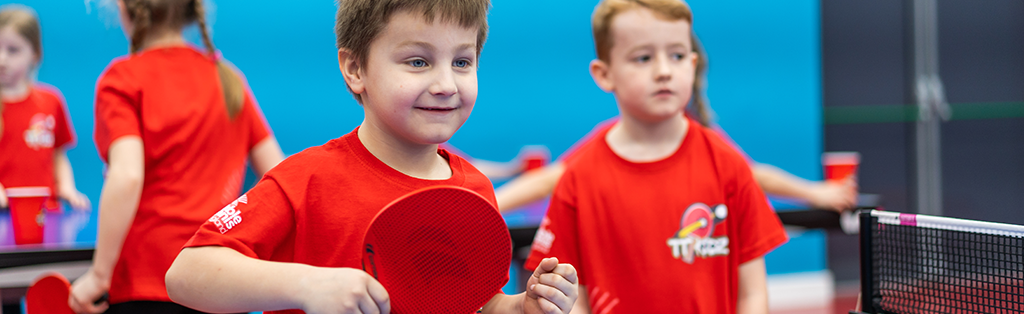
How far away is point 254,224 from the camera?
3.80 ft

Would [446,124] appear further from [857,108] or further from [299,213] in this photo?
[857,108]

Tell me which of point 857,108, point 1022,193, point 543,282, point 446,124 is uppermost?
point 446,124

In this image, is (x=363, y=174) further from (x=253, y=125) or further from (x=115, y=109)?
(x=253, y=125)

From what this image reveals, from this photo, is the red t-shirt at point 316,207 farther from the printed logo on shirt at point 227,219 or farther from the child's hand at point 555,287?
the child's hand at point 555,287

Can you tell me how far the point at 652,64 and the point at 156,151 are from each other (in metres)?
1.38

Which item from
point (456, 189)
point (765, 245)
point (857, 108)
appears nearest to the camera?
point (456, 189)

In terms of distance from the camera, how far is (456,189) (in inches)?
43.0

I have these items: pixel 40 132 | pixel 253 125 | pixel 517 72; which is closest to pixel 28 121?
pixel 40 132

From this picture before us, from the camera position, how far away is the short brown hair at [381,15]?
123 centimetres

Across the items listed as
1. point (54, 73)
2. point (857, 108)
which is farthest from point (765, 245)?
point (857, 108)

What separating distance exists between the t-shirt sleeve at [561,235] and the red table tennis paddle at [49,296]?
1144mm

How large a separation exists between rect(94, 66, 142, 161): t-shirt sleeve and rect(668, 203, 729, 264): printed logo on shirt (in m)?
1.45

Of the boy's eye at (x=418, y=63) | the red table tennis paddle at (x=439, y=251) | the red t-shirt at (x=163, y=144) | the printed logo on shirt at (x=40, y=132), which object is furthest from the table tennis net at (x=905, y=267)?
the printed logo on shirt at (x=40, y=132)

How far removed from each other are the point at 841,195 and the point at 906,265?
1.57 metres
